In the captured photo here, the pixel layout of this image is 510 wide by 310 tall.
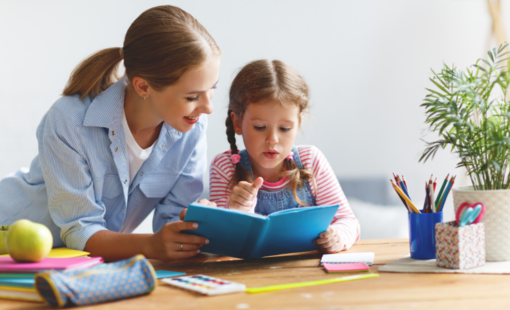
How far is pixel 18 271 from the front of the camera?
844 millimetres

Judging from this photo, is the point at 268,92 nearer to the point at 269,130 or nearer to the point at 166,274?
the point at 269,130

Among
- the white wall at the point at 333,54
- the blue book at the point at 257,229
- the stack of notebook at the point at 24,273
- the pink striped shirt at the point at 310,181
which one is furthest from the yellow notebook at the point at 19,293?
the white wall at the point at 333,54

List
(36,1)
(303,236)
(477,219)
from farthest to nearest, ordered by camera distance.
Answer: (36,1)
(303,236)
(477,219)

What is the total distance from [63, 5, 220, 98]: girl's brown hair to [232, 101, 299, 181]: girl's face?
0.68ft

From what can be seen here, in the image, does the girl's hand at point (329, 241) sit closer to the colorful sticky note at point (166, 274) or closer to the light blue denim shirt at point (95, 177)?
the colorful sticky note at point (166, 274)

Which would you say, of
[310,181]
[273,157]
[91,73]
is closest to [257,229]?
[273,157]

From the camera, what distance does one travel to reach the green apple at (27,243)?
33.5 inches

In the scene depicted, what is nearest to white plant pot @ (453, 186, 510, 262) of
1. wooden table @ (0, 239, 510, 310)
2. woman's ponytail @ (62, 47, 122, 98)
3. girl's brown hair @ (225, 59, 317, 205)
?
wooden table @ (0, 239, 510, 310)

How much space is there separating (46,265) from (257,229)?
1.37 feet

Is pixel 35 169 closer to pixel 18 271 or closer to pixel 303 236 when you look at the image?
pixel 18 271

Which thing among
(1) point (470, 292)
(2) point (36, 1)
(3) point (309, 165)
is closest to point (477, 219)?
(1) point (470, 292)

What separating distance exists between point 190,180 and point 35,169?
49cm

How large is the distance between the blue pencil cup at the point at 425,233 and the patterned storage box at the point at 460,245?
7 centimetres

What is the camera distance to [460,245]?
0.92 m
